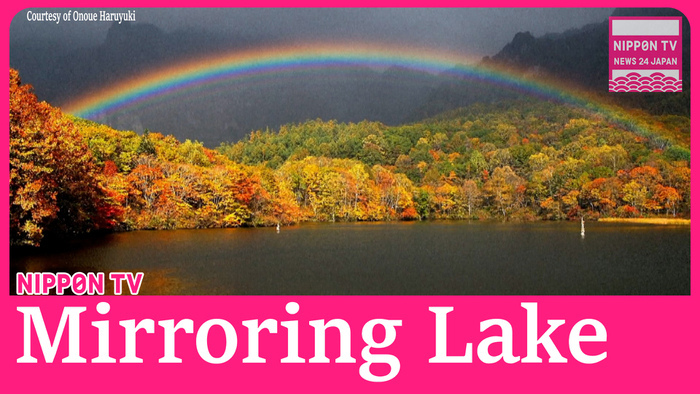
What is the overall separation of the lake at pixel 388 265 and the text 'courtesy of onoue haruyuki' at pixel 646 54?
5.70 meters

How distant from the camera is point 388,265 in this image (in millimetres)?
21656

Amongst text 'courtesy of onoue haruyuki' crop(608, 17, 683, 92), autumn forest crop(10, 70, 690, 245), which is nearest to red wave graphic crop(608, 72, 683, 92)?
text 'courtesy of onoue haruyuki' crop(608, 17, 683, 92)

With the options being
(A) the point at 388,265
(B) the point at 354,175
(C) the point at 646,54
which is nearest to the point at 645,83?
(C) the point at 646,54

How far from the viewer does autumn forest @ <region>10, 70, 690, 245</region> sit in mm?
25312

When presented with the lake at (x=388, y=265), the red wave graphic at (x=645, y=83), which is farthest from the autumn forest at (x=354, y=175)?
the red wave graphic at (x=645, y=83)

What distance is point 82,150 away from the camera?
2870 cm

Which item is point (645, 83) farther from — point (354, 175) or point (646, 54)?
point (354, 175)

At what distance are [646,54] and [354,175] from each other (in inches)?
1957

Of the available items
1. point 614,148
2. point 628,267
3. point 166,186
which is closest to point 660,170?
point 614,148

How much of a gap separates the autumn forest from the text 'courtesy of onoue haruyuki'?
18.8m

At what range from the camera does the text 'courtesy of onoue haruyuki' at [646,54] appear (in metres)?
17.5

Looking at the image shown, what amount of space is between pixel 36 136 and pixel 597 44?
72352 millimetres

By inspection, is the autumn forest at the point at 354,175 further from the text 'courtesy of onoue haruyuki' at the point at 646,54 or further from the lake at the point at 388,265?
the text 'courtesy of onoue haruyuki' at the point at 646,54

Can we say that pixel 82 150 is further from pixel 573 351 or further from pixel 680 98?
pixel 680 98
